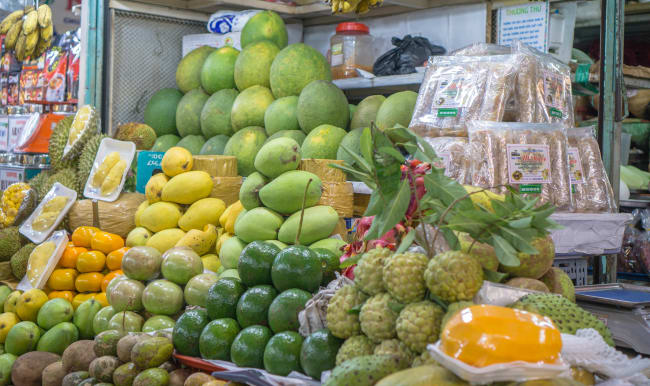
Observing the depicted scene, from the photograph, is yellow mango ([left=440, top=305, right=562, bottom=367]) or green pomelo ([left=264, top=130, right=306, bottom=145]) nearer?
yellow mango ([left=440, top=305, right=562, bottom=367])

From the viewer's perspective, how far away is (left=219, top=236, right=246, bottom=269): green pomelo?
2861mm

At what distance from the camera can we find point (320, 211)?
2803 millimetres

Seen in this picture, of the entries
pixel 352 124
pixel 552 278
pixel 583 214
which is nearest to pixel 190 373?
pixel 552 278

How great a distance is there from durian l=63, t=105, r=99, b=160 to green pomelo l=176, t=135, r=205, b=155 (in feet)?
1.84

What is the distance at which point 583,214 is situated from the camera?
8.02 feet

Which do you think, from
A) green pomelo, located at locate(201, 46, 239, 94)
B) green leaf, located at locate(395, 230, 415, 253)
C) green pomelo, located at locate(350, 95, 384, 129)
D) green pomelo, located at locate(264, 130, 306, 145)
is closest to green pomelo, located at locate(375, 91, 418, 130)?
green pomelo, located at locate(350, 95, 384, 129)

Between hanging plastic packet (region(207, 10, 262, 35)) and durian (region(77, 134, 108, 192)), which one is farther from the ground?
hanging plastic packet (region(207, 10, 262, 35))

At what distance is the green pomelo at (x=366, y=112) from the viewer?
11.8 ft

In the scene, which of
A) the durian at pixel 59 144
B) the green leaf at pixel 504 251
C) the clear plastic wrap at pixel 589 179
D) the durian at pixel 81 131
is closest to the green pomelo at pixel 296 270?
the green leaf at pixel 504 251

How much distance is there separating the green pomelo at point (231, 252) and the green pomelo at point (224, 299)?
69 cm

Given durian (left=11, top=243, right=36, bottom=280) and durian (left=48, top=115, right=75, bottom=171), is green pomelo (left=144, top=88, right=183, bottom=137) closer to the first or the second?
durian (left=48, top=115, right=75, bottom=171)

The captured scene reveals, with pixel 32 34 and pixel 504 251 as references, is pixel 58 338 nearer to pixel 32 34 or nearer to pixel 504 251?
pixel 504 251

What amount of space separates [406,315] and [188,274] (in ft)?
4.75

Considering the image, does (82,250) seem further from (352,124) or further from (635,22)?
(635,22)
